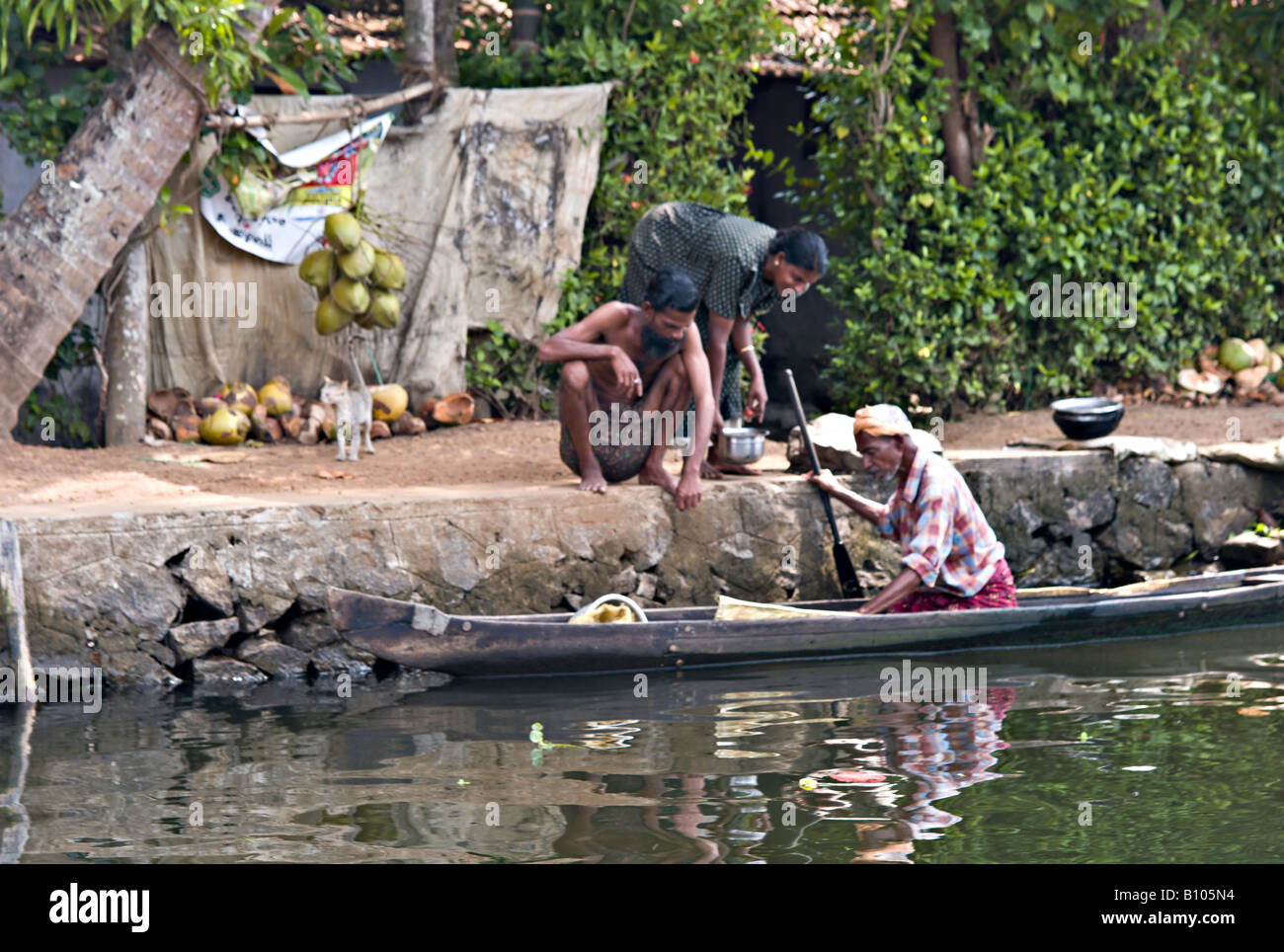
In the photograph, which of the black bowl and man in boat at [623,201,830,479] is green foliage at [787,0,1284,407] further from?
man in boat at [623,201,830,479]

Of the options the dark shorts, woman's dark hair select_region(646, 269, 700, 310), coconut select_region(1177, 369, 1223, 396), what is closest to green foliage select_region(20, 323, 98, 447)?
the dark shorts

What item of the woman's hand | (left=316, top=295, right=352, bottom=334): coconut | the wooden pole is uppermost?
the wooden pole

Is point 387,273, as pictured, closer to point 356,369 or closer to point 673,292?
point 356,369

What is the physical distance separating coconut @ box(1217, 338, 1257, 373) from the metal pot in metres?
4.54

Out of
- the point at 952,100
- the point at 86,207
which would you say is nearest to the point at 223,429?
the point at 86,207

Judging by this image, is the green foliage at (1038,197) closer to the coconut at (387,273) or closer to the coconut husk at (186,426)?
the coconut at (387,273)

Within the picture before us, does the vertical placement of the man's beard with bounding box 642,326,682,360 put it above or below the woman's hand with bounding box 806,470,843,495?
above

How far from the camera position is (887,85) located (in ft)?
28.5

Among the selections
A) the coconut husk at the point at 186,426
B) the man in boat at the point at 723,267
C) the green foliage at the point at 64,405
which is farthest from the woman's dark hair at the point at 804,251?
the green foliage at the point at 64,405

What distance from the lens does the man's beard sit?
6109 millimetres

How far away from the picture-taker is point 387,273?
25.0 ft

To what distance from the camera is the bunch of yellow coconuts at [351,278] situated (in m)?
7.47

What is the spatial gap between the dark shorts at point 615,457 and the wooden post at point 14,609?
237cm

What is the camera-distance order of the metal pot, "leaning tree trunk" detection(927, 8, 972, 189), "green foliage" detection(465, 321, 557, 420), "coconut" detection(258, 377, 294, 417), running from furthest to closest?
"leaning tree trunk" detection(927, 8, 972, 189) < "green foliage" detection(465, 321, 557, 420) < "coconut" detection(258, 377, 294, 417) < the metal pot
